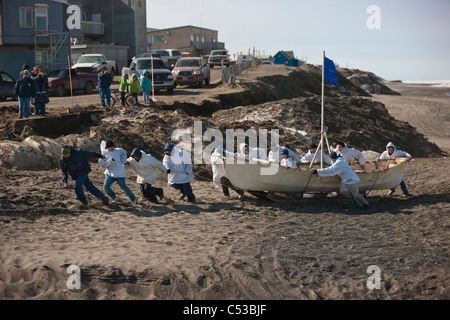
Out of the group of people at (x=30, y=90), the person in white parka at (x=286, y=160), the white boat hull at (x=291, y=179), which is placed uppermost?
the group of people at (x=30, y=90)

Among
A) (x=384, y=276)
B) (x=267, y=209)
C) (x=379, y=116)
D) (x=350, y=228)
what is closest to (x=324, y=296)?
(x=384, y=276)

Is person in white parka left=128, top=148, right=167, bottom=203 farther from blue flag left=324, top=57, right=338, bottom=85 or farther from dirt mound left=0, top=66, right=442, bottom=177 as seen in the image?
dirt mound left=0, top=66, right=442, bottom=177

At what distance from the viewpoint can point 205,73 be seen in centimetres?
3200

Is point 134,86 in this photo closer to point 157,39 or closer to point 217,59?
point 217,59

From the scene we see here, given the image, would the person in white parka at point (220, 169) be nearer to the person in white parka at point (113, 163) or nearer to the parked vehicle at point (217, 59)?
the person in white parka at point (113, 163)

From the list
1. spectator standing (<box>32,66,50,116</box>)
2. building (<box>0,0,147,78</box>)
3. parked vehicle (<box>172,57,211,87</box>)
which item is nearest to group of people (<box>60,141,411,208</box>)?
spectator standing (<box>32,66,50,116</box>)

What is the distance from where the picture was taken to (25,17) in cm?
3391

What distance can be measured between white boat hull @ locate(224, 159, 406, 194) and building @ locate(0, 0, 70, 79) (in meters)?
24.8

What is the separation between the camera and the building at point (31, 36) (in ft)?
109

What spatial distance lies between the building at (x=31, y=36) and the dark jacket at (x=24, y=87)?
54.9 ft

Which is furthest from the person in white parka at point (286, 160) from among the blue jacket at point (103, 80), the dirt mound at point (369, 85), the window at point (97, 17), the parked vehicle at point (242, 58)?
the window at point (97, 17)

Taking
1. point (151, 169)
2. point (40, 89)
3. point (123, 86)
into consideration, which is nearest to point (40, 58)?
point (123, 86)

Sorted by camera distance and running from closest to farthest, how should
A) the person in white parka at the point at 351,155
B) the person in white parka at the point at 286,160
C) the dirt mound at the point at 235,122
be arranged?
the person in white parka at the point at 286,160
the person in white parka at the point at 351,155
the dirt mound at the point at 235,122

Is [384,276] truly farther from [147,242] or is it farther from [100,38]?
[100,38]
